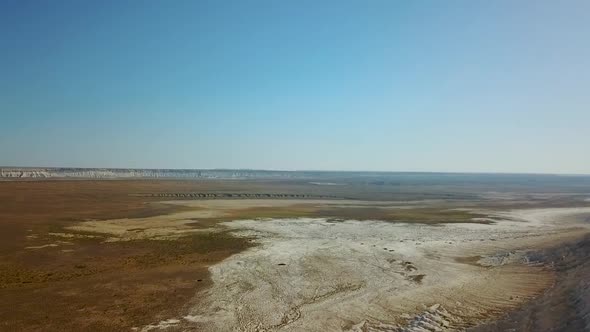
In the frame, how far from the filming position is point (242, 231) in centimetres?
3844

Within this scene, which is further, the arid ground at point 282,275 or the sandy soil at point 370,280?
the sandy soil at point 370,280

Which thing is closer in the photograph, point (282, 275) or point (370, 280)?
point (370, 280)

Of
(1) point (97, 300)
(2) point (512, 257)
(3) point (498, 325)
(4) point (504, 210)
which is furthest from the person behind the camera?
(4) point (504, 210)

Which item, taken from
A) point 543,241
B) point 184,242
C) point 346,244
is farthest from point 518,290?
point 184,242

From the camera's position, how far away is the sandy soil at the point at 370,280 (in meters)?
16.7

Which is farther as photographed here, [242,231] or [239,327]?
[242,231]

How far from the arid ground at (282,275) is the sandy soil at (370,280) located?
0.09 metres

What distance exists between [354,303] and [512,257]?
15.5 m

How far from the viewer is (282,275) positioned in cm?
2320

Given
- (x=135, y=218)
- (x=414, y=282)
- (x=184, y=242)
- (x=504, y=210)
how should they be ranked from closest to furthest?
(x=414, y=282) < (x=184, y=242) < (x=135, y=218) < (x=504, y=210)

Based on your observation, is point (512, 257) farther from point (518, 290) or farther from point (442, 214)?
point (442, 214)

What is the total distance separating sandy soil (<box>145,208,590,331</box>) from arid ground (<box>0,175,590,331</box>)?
9 centimetres

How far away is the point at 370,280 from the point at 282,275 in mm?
4936

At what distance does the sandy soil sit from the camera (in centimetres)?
1666
